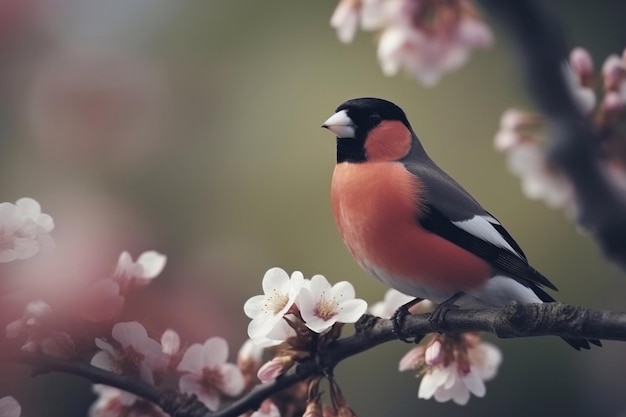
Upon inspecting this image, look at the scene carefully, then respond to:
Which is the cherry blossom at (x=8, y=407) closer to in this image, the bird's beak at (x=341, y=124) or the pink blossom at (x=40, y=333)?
the pink blossom at (x=40, y=333)

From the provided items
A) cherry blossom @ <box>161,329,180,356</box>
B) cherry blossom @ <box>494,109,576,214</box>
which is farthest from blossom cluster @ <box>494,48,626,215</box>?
cherry blossom @ <box>161,329,180,356</box>

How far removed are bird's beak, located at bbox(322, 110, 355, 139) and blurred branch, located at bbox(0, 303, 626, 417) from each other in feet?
0.59

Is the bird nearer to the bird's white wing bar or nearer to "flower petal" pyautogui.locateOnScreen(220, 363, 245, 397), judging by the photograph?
the bird's white wing bar

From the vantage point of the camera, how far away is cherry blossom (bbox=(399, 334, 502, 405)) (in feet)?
1.81

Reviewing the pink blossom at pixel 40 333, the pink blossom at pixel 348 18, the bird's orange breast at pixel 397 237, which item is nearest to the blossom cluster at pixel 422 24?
the pink blossom at pixel 348 18

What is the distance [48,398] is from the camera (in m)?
0.97

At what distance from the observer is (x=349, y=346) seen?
0.50m

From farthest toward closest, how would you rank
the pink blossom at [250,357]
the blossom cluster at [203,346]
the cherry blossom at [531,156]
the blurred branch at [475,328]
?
the cherry blossom at [531,156], the pink blossom at [250,357], the blossom cluster at [203,346], the blurred branch at [475,328]

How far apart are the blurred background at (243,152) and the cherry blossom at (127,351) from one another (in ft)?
1.63

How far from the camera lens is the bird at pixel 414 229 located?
24.3 inches

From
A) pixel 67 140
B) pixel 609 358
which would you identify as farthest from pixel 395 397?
pixel 67 140

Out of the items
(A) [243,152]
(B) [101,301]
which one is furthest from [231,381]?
(A) [243,152]

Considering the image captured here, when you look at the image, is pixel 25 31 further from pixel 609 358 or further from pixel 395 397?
pixel 609 358

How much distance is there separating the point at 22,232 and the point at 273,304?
177 millimetres
